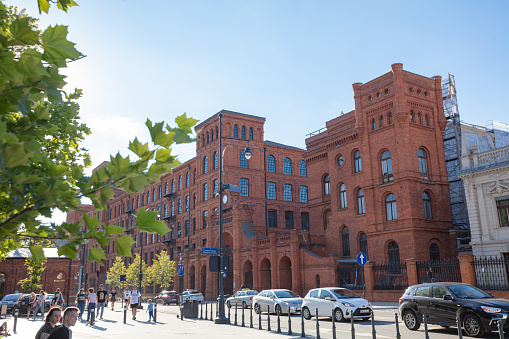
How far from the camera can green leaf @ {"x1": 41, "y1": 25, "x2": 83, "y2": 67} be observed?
8.09ft

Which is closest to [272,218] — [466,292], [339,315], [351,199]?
[351,199]

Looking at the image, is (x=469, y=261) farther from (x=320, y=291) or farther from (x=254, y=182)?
(x=254, y=182)

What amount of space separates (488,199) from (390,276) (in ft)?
28.3

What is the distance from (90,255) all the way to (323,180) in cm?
4063

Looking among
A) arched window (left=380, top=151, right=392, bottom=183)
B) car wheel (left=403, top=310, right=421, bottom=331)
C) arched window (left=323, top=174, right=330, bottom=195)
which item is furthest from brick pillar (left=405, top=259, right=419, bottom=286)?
arched window (left=323, top=174, right=330, bottom=195)

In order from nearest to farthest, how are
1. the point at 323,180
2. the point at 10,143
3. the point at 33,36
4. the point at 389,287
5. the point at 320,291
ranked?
the point at 10,143 < the point at 33,36 < the point at 320,291 < the point at 389,287 < the point at 323,180

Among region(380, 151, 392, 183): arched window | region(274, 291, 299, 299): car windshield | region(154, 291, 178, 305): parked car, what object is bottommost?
region(154, 291, 178, 305): parked car

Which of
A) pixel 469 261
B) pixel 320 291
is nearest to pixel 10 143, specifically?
pixel 320 291

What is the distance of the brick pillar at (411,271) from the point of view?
91.4 feet

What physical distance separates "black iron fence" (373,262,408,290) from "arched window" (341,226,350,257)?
574 cm

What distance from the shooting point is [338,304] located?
19.4m

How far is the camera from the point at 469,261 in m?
24.8

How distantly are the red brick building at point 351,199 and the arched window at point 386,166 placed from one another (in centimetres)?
9

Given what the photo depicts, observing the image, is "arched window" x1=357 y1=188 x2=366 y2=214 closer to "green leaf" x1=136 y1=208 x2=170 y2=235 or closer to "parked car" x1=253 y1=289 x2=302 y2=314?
"parked car" x1=253 y1=289 x2=302 y2=314
